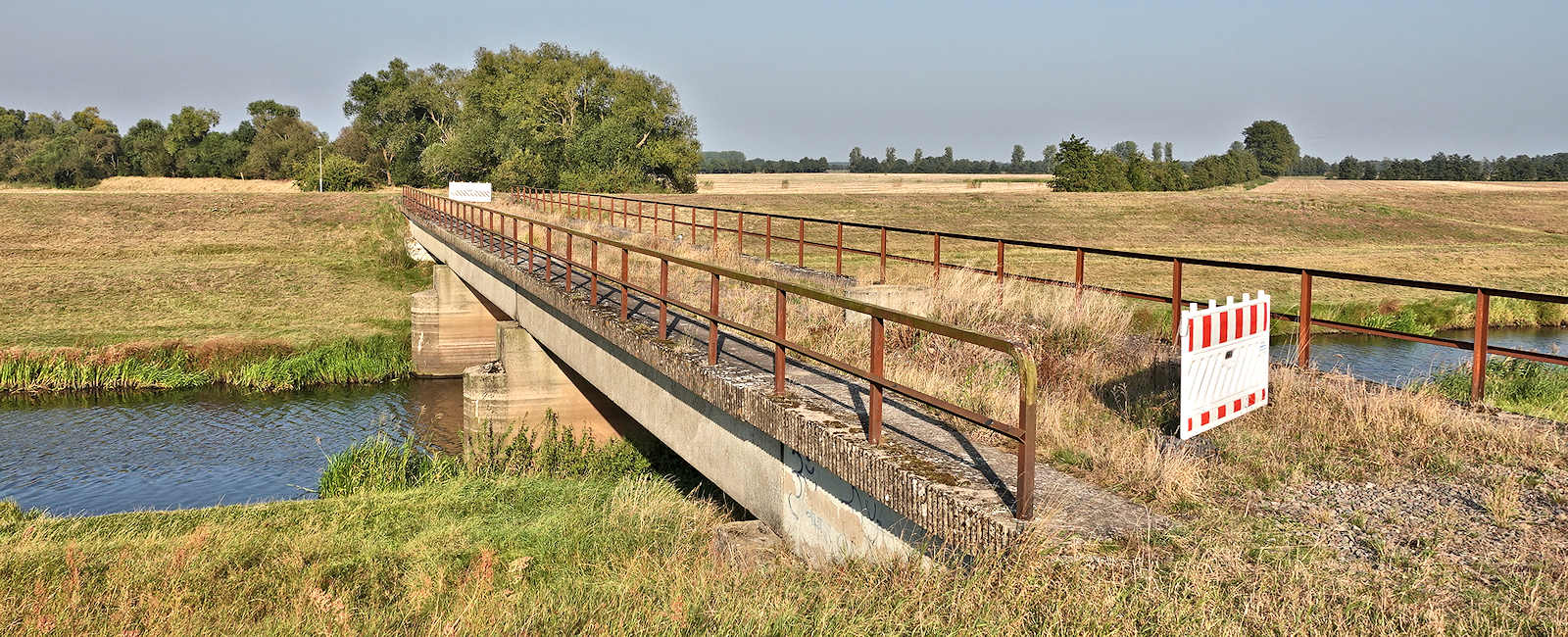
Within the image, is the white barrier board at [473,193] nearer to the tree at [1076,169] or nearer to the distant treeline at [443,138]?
the distant treeline at [443,138]

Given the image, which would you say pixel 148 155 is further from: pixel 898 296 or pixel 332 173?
pixel 898 296

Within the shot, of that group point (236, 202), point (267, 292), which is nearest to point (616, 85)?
point (236, 202)

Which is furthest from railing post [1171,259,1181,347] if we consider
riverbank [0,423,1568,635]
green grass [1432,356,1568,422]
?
riverbank [0,423,1568,635]

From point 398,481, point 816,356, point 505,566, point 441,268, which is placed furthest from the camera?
point 441,268

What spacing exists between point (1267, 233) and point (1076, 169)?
34399 millimetres

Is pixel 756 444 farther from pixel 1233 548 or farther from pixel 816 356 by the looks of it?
pixel 1233 548

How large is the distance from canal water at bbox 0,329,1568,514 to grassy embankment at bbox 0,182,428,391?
109 cm

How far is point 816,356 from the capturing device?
257 inches

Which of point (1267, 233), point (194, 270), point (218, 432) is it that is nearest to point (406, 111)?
point (194, 270)

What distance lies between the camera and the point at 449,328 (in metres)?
26.5

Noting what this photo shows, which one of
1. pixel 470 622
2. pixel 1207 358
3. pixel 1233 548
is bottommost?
pixel 470 622

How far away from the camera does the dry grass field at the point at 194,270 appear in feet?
92.8

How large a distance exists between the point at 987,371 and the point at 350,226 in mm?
48016

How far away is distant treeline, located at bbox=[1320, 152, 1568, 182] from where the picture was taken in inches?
4717
